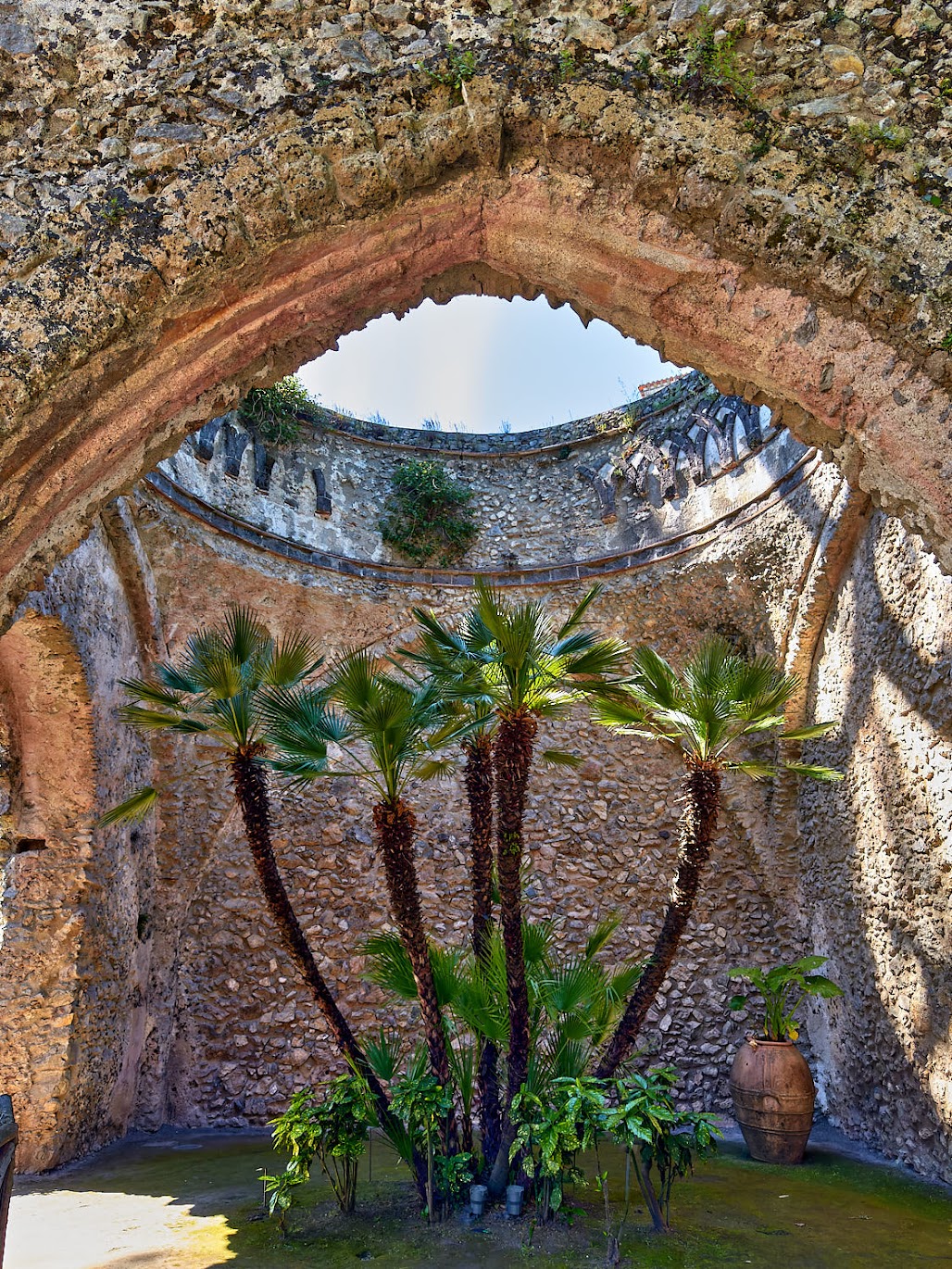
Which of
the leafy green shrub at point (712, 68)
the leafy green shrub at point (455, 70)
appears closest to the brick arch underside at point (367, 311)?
the leafy green shrub at point (455, 70)

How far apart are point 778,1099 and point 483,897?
2.98 meters

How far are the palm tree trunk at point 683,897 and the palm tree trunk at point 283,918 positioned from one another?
1.32 meters

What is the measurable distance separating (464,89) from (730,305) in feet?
3.35

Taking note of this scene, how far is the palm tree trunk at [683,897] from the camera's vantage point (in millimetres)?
4957

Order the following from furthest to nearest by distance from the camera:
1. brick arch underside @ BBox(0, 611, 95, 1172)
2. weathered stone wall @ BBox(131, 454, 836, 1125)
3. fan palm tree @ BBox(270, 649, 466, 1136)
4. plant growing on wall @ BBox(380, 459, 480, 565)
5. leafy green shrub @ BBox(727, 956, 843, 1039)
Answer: plant growing on wall @ BBox(380, 459, 480, 565)
weathered stone wall @ BBox(131, 454, 836, 1125)
leafy green shrub @ BBox(727, 956, 843, 1039)
brick arch underside @ BBox(0, 611, 95, 1172)
fan palm tree @ BBox(270, 649, 466, 1136)

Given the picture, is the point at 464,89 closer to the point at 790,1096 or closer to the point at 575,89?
the point at 575,89

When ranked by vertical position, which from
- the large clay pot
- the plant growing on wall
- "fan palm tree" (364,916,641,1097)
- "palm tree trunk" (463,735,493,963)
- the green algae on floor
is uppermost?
the plant growing on wall

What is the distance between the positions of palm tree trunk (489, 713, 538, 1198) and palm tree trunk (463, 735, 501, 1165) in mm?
195

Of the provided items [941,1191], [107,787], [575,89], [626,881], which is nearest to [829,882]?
[626,881]

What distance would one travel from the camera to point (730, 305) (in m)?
2.71

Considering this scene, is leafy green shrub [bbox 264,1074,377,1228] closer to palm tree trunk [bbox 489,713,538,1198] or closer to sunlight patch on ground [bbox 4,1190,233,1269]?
sunlight patch on ground [bbox 4,1190,233,1269]

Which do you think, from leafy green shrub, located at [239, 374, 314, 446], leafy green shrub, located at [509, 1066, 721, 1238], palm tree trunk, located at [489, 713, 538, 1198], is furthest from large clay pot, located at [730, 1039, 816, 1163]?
leafy green shrub, located at [239, 374, 314, 446]

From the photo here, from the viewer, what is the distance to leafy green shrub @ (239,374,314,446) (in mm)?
9539

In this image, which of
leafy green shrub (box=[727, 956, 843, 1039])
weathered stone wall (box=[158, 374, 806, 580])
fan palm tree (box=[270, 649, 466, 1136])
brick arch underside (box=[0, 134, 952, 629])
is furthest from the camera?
weathered stone wall (box=[158, 374, 806, 580])
